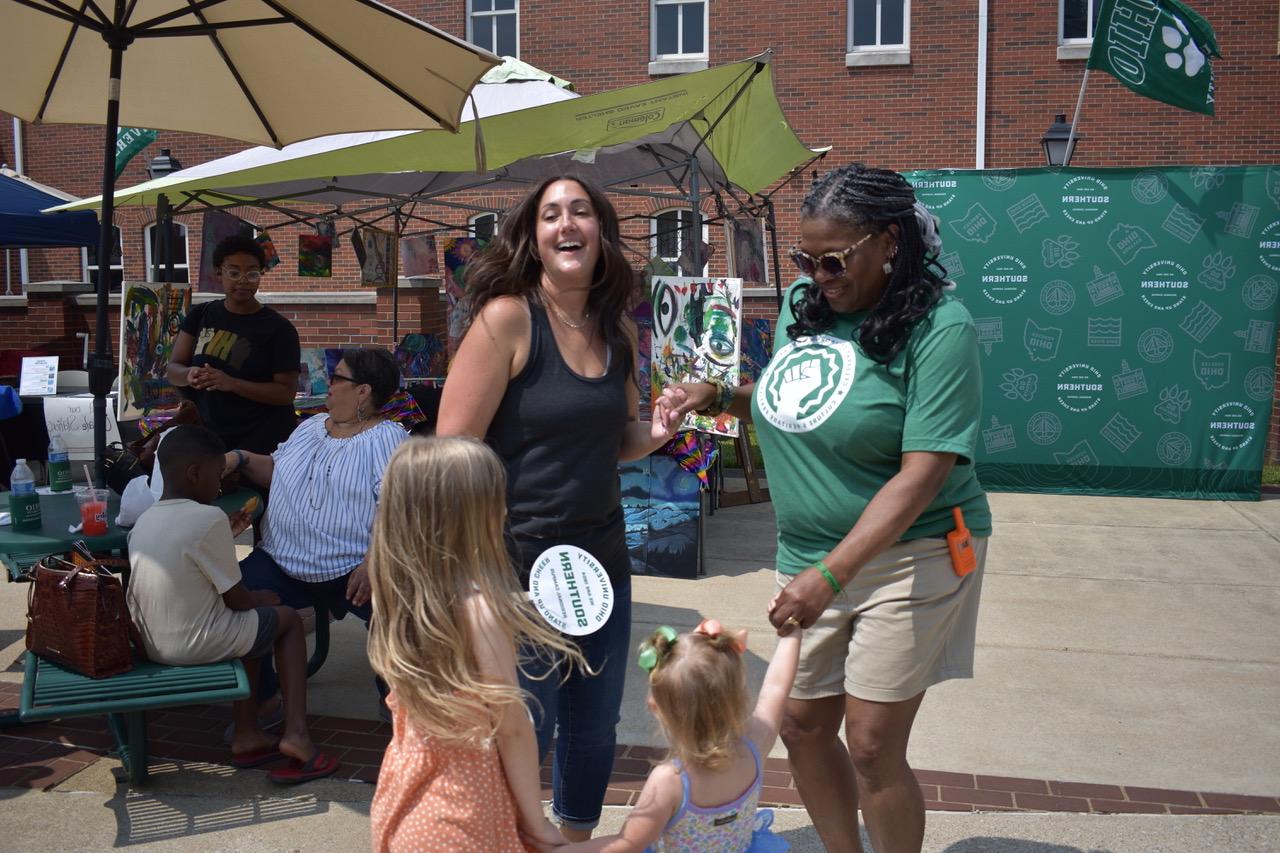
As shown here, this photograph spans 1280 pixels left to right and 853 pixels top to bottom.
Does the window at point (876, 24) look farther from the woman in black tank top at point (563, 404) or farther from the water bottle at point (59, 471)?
the woman in black tank top at point (563, 404)

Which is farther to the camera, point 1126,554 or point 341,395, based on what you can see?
point 1126,554

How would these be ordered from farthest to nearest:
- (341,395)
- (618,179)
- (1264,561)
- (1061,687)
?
(618,179)
(1264,561)
(1061,687)
(341,395)

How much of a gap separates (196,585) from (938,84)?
13.5m

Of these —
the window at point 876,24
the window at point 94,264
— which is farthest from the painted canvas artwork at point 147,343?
the window at point 94,264

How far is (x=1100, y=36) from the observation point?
9.70 meters

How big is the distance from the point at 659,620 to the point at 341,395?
2.12 m

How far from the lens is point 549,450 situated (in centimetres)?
248

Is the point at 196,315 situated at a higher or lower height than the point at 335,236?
lower

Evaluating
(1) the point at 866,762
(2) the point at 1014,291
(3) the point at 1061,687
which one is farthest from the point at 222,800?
(2) the point at 1014,291

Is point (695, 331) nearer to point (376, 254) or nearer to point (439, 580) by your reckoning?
point (439, 580)

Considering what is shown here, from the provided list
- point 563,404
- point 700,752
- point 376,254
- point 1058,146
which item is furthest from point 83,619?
point 1058,146

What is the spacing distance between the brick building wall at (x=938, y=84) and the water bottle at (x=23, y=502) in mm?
9917

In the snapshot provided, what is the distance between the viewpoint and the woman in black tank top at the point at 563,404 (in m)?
2.46

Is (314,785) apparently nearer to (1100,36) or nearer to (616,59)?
(1100,36)
